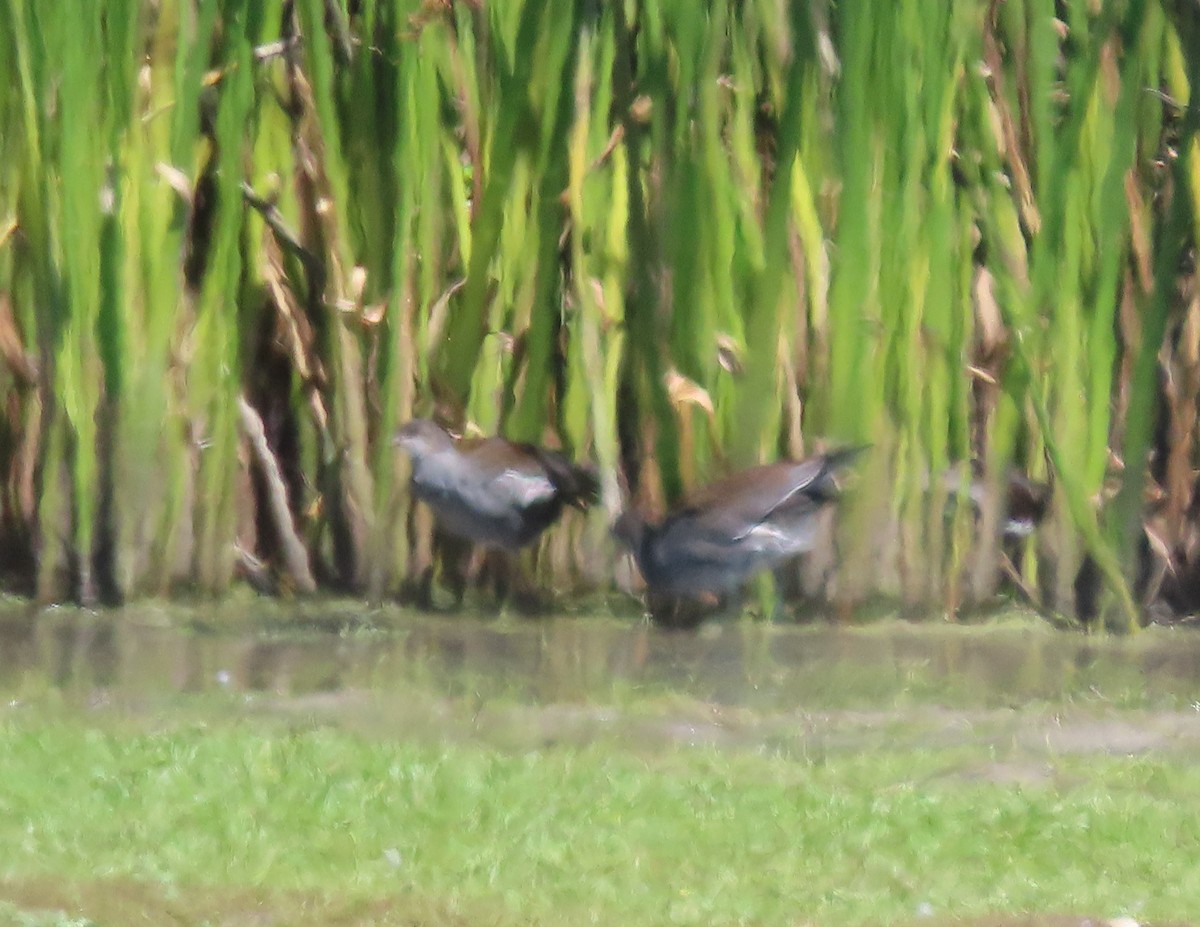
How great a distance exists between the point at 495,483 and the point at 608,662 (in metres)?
0.39

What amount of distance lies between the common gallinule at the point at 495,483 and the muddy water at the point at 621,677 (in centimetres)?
19

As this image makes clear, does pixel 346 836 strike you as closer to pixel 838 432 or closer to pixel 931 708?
pixel 931 708

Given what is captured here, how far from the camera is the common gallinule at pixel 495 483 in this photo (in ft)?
10.9

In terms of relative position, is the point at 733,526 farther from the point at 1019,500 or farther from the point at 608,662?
the point at 1019,500

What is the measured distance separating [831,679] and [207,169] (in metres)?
1.63

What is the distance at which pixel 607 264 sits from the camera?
11.5 ft

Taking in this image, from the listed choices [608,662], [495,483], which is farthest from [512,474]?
[608,662]

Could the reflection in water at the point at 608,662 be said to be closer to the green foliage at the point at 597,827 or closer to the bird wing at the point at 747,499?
the bird wing at the point at 747,499

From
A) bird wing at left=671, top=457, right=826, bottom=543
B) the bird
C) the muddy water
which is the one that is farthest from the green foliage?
the bird

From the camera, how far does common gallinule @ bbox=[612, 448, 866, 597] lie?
3.31 meters

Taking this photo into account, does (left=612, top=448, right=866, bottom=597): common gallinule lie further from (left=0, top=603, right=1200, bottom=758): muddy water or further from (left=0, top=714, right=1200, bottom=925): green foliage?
(left=0, top=714, right=1200, bottom=925): green foliage

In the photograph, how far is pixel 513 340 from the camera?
11.7ft

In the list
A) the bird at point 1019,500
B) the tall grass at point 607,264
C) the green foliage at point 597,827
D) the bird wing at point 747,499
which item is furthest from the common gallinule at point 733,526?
the green foliage at point 597,827

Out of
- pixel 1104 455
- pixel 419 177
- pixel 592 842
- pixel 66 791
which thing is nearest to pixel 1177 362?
pixel 1104 455
